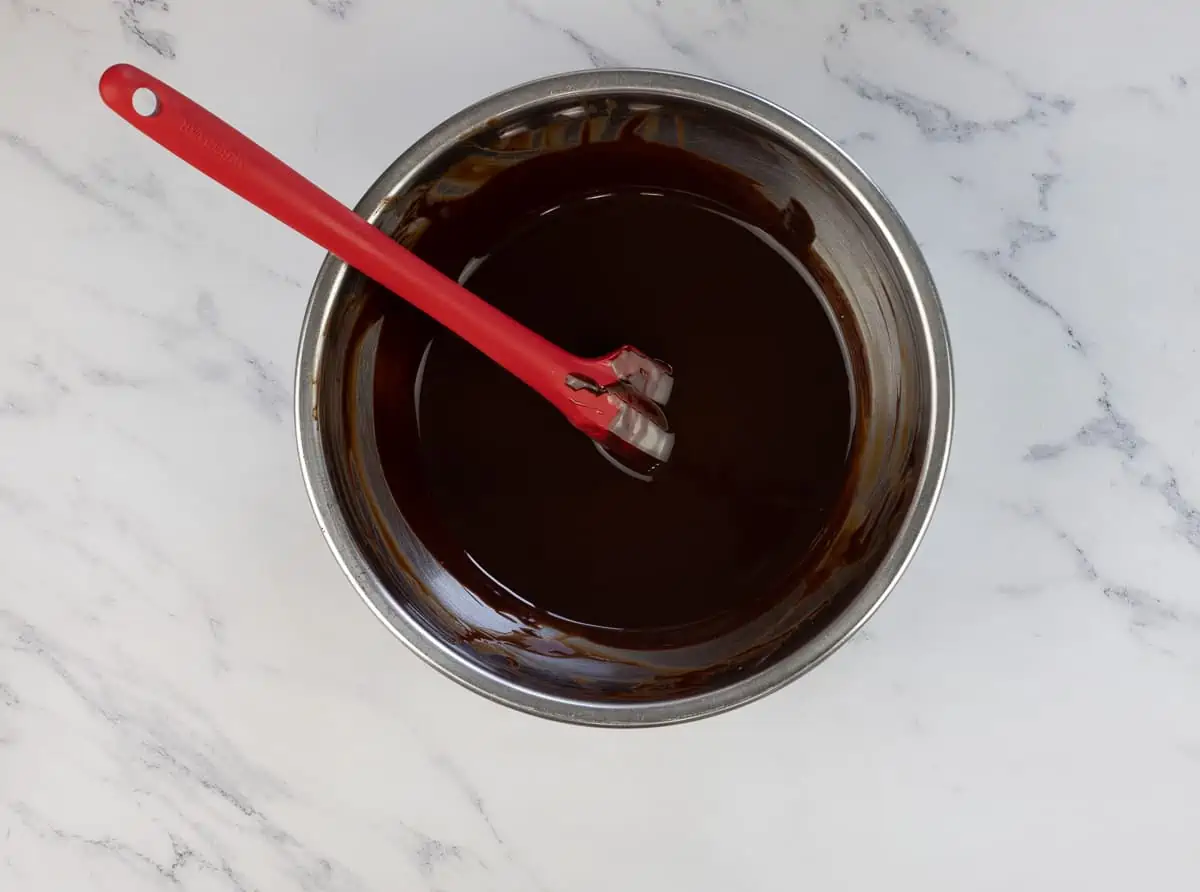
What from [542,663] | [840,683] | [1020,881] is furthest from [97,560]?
[1020,881]

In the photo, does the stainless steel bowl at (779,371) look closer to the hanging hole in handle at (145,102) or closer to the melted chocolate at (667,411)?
the melted chocolate at (667,411)

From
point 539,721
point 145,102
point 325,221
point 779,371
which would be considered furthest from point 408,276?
point 539,721

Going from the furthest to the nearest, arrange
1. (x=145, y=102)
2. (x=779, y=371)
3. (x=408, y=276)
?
(x=779, y=371)
(x=408, y=276)
(x=145, y=102)

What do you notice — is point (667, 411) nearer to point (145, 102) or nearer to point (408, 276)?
point (408, 276)

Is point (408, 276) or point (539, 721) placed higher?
point (408, 276)

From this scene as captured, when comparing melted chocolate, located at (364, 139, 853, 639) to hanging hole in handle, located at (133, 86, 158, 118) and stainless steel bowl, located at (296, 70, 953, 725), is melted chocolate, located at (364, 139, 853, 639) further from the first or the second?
hanging hole in handle, located at (133, 86, 158, 118)

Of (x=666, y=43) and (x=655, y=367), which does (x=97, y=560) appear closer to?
(x=655, y=367)
